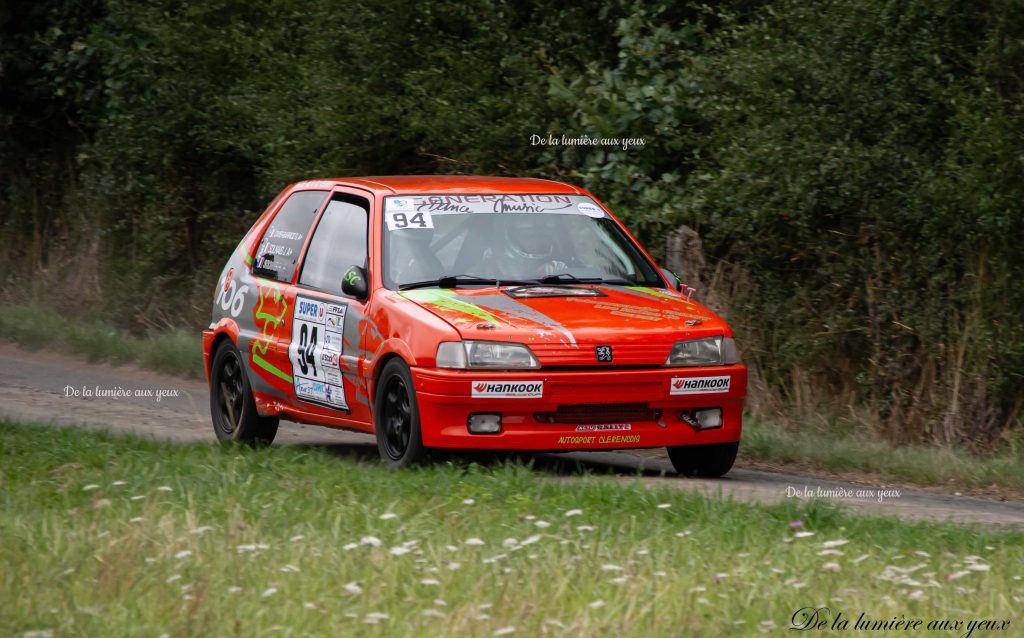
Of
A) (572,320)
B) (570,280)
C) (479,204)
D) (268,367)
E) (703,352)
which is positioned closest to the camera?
(572,320)

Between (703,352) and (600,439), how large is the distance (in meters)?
0.79

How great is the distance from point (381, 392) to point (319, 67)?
848 cm

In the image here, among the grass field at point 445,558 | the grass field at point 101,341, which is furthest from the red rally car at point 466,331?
the grass field at point 101,341

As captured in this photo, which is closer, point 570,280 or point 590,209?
point 570,280

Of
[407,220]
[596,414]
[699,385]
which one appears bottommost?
[596,414]

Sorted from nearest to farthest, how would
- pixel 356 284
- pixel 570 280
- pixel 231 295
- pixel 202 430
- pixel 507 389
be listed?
pixel 507 389 < pixel 356 284 < pixel 570 280 < pixel 231 295 < pixel 202 430

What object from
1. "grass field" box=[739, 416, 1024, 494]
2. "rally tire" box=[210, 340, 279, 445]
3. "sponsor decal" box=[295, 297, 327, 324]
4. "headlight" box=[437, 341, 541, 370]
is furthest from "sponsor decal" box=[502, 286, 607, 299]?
"rally tire" box=[210, 340, 279, 445]

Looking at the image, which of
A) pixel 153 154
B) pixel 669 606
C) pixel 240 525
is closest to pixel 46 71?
pixel 153 154

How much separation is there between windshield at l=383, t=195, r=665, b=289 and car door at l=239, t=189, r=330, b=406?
38.0 inches

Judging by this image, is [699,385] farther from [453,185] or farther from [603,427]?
[453,185]

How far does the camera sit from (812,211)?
12.4m

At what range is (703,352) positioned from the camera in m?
9.23

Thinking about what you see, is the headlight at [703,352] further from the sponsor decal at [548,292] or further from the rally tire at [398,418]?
the rally tire at [398,418]

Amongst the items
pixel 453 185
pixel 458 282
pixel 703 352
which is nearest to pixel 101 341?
pixel 453 185
